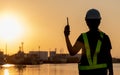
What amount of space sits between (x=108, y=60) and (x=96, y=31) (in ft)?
1.37

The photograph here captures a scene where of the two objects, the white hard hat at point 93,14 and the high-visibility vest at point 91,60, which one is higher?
the white hard hat at point 93,14

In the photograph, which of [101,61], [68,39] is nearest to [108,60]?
[101,61]

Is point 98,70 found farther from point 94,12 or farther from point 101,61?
point 94,12

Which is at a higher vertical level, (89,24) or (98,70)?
(89,24)

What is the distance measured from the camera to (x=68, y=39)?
7.35 metres

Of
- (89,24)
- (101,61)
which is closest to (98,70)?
(101,61)

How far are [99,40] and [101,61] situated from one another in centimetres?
28

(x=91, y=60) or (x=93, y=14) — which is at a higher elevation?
(x=93, y=14)

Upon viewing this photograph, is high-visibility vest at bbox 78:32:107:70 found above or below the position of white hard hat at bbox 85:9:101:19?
below

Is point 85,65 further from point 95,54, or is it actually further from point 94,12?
point 94,12

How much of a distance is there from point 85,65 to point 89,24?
55 cm

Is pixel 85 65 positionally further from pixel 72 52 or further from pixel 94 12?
pixel 94 12

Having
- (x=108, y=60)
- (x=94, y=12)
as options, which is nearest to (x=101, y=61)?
(x=108, y=60)

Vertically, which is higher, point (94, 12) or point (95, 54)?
point (94, 12)
